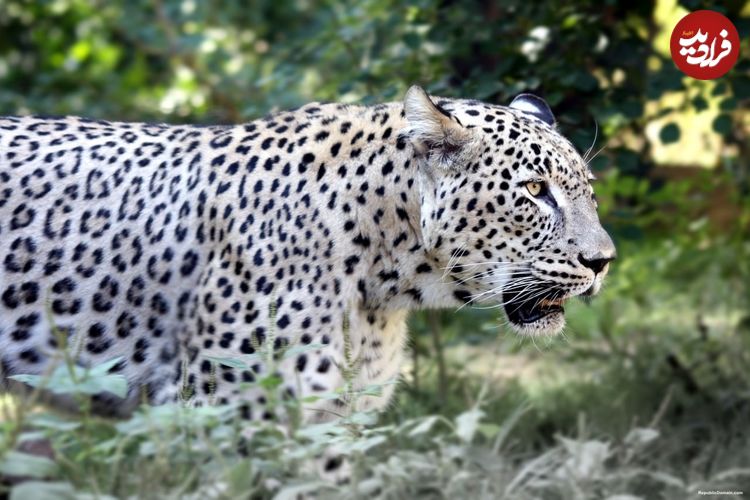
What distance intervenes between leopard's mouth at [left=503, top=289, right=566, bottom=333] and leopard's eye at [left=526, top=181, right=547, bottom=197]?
1.59 feet

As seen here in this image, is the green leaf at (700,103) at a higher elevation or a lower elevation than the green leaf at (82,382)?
higher

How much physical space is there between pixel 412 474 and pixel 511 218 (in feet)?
4.64

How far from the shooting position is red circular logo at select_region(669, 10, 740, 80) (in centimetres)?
671

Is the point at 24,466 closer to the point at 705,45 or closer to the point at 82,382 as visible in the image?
the point at 82,382

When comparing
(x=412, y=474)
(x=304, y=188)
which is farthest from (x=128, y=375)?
(x=412, y=474)

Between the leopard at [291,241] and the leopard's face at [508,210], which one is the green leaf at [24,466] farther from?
the leopard's face at [508,210]

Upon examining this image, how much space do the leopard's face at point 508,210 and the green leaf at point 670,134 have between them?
7.29 feet

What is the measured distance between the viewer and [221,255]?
17.1 ft

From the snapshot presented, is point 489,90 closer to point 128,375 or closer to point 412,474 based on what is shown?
point 128,375

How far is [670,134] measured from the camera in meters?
7.18

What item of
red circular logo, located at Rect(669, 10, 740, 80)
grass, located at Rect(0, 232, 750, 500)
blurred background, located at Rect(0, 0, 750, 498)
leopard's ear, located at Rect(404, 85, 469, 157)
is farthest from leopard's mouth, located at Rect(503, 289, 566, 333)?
red circular logo, located at Rect(669, 10, 740, 80)

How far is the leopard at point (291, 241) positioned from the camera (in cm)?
504

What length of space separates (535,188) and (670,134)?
245cm

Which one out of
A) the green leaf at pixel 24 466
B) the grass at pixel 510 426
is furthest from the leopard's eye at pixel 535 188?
the green leaf at pixel 24 466
